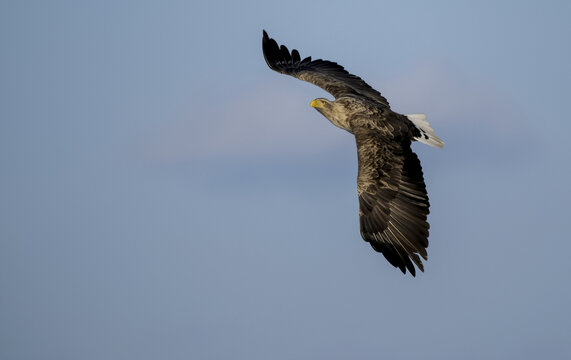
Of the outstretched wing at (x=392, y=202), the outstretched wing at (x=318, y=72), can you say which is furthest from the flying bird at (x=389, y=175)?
the outstretched wing at (x=318, y=72)

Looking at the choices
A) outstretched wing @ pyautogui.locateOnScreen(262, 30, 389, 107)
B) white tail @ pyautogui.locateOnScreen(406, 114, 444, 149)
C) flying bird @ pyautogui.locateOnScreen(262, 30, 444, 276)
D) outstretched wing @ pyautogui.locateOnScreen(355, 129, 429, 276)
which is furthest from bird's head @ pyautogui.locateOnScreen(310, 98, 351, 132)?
white tail @ pyautogui.locateOnScreen(406, 114, 444, 149)

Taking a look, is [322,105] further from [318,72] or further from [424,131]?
[318,72]

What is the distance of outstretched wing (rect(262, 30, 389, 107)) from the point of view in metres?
19.2

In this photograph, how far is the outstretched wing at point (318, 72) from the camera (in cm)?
1919

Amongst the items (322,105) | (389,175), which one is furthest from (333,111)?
(389,175)

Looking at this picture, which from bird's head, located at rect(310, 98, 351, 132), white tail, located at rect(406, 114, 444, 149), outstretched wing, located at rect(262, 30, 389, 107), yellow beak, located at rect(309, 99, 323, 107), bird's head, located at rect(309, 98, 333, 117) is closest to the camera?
white tail, located at rect(406, 114, 444, 149)

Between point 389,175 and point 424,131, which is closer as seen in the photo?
point 389,175

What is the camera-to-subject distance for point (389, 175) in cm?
1572

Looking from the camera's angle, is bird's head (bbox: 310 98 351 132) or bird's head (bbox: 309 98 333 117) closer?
bird's head (bbox: 310 98 351 132)

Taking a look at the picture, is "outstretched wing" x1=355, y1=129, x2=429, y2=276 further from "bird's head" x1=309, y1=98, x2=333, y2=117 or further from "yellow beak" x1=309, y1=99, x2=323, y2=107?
"yellow beak" x1=309, y1=99, x2=323, y2=107

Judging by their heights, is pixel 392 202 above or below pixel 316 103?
below

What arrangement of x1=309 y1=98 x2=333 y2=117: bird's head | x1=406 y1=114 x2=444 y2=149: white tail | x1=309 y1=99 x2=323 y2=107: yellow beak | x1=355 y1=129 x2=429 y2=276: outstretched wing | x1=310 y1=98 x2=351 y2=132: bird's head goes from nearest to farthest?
x1=355 y1=129 x2=429 y2=276: outstretched wing
x1=406 y1=114 x2=444 y2=149: white tail
x1=310 y1=98 x2=351 y2=132: bird's head
x1=309 y1=98 x2=333 y2=117: bird's head
x1=309 y1=99 x2=323 y2=107: yellow beak

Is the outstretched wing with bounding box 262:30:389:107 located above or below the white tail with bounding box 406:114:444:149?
above

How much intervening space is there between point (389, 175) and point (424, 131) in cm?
222
